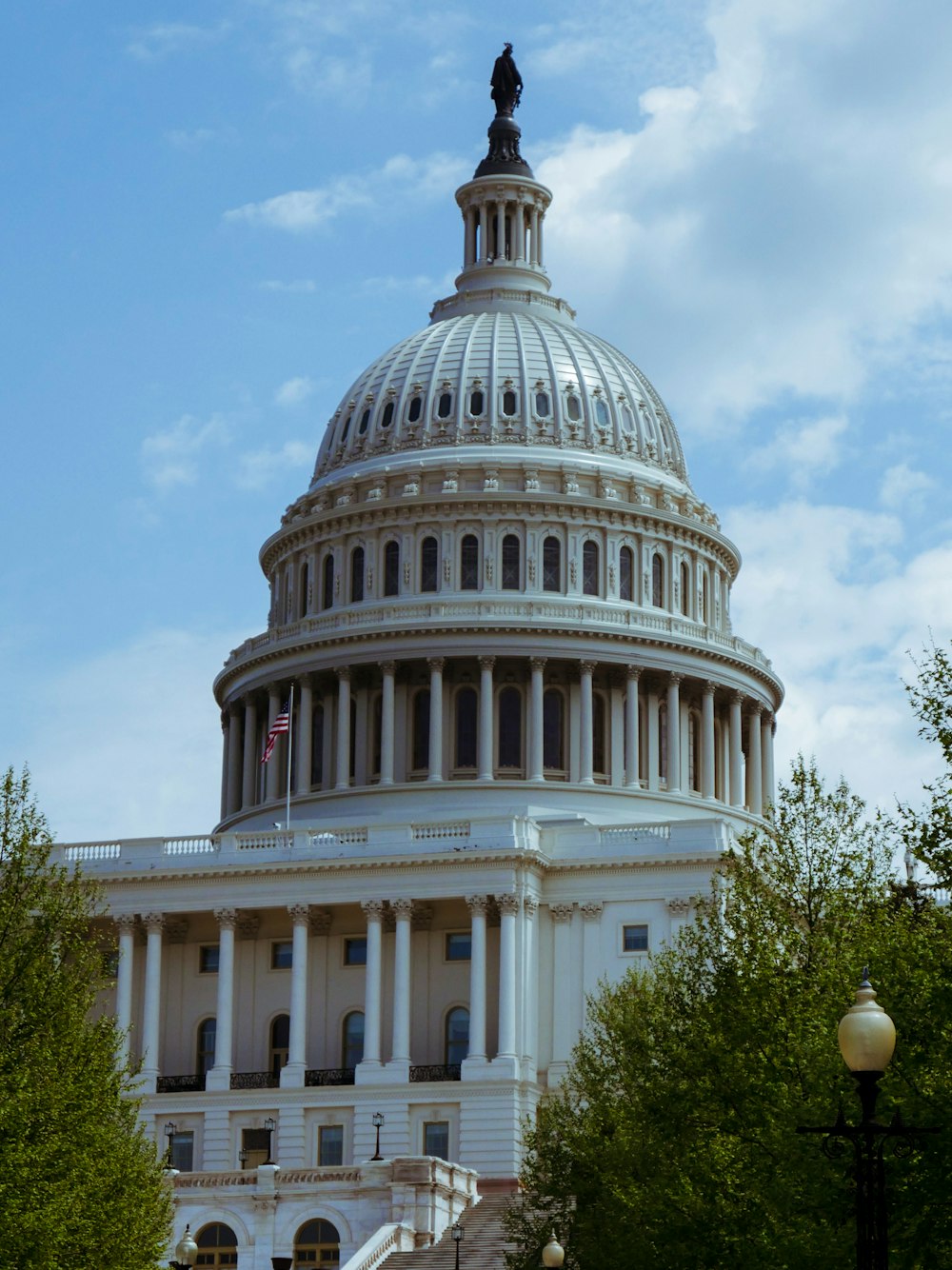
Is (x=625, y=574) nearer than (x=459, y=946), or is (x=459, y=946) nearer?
(x=459, y=946)

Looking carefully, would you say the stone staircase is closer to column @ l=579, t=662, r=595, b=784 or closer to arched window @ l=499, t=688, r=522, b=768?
column @ l=579, t=662, r=595, b=784

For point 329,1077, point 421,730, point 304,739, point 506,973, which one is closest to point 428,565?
point 421,730

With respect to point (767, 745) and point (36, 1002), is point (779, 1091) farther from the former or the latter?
point (767, 745)

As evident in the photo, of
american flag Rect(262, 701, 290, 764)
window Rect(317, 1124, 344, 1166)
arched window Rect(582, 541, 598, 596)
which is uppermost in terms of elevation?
arched window Rect(582, 541, 598, 596)

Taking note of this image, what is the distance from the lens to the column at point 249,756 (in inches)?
4727

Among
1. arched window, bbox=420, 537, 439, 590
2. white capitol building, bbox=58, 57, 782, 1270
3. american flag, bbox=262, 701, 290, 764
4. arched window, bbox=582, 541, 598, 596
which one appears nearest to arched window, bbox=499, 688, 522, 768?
white capitol building, bbox=58, 57, 782, 1270

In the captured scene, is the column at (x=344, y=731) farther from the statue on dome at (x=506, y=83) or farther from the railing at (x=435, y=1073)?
the statue on dome at (x=506, y=83)

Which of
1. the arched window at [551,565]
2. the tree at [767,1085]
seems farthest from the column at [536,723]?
the tree at [767,1085]

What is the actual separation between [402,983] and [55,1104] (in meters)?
47.8

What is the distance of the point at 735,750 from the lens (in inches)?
4670

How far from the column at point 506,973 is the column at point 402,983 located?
3.56 meters

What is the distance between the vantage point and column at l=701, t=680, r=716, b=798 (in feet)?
379

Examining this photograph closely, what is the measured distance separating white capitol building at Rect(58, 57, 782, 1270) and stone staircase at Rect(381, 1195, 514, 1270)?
2.47 ft

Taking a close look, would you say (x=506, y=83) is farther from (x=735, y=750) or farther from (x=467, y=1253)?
(x=467, y=1253)
